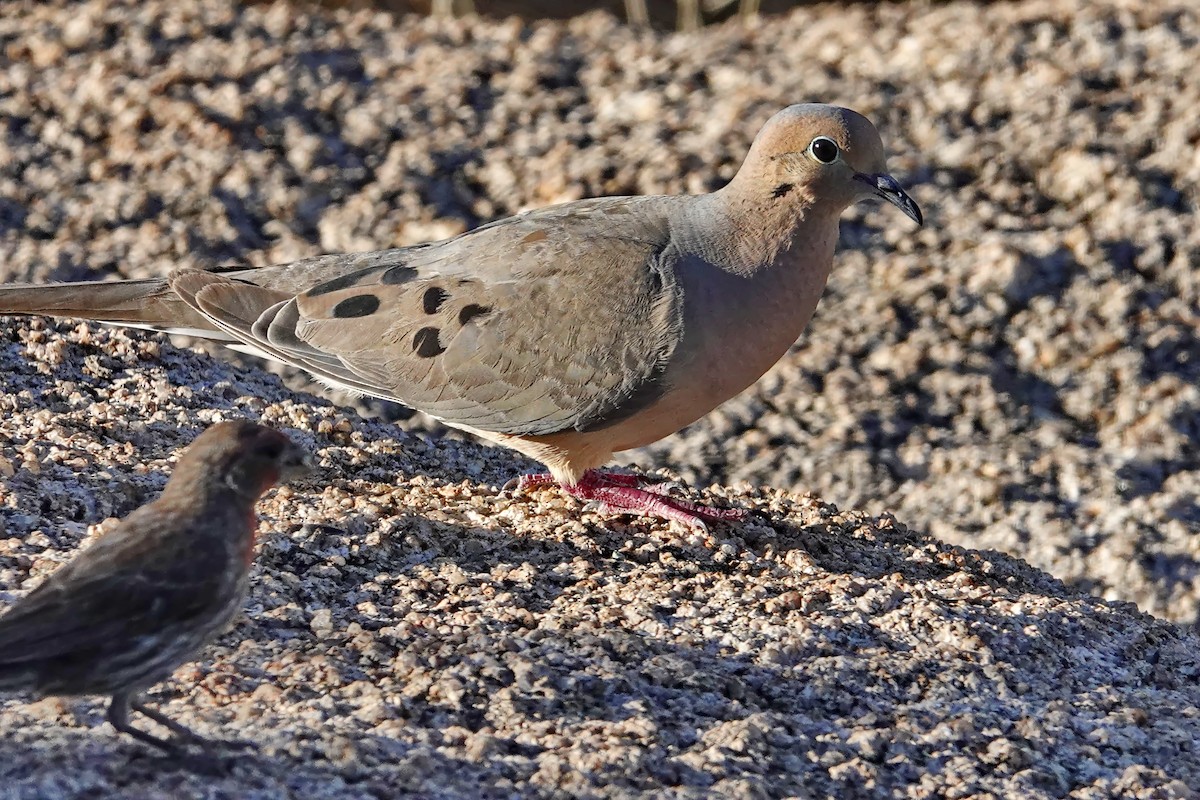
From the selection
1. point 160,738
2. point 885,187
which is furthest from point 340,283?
point 160,738

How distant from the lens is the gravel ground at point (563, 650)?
9.75 feet

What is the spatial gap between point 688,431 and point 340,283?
6.37ft

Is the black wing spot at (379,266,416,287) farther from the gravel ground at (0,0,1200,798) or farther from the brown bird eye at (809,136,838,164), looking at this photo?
the brown bird eye at (809,136,838,164)

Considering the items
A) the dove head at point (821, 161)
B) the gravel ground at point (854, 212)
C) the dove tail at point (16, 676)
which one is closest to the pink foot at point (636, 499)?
the dove head at point (821, 161)

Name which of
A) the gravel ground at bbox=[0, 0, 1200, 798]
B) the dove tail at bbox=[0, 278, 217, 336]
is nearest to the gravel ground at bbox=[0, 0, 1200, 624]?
the gravel ground at bbox=[0, 0, 1200, 798]

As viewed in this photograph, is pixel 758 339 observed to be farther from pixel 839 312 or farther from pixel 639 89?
pixel 639 89

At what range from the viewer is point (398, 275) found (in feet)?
15.6

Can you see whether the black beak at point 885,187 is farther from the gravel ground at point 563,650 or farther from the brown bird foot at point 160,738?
the brown bird foot at point 160,738

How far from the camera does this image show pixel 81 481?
4051 millimetres

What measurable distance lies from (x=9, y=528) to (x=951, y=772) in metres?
2.39

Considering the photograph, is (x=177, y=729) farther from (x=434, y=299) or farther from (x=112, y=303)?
(x=112, y=303)

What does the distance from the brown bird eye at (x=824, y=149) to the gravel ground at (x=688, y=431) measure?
109 cm

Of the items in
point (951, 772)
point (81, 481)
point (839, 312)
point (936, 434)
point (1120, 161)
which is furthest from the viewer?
point (1120, 161)

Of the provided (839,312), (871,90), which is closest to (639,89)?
(871,90)
